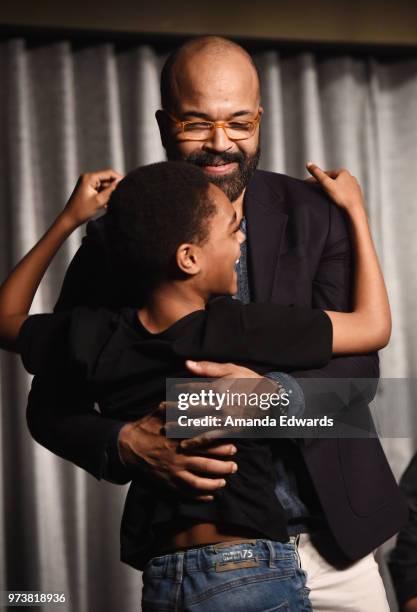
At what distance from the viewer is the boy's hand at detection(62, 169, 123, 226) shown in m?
1.66

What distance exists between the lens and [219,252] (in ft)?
4.13

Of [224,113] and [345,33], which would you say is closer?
[224,113]

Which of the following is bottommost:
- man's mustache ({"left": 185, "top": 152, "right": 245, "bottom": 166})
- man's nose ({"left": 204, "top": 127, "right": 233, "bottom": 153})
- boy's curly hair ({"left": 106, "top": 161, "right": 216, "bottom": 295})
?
boy's curly hair ({"left": 106, "top": 161, "right": 216, "bottom": 295})

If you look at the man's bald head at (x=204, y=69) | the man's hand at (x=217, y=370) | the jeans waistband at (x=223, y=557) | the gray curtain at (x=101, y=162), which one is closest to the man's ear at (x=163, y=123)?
the man's bald head at (x=204, y=69)

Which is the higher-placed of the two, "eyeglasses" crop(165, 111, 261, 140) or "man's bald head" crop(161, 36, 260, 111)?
"man's bald head" crop(161, 36, 260, 111)

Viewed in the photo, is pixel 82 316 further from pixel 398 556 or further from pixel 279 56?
pixel 279 56

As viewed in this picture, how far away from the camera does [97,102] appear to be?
Answer: 10.2ft

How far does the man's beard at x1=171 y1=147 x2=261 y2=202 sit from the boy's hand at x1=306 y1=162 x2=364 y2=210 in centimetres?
11

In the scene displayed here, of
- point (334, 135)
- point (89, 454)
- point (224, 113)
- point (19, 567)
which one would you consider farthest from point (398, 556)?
point (334, 135)

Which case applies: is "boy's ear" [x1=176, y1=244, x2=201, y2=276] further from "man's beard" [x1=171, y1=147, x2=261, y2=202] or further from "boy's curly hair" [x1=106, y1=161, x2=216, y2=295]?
"man's beard" [x1=171, y1=147, x2=261, y2=202]

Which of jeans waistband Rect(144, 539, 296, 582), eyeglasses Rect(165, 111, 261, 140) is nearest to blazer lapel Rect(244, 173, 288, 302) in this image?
eyeglasses Rect(165, 111, 261, 140)

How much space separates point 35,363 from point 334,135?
2203mm

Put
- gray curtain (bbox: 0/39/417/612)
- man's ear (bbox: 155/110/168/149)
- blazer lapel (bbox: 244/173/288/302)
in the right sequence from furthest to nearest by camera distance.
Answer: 1. gray curtain (bbox: 0/39/417/612)
2. man's ear (bbox: 155/110/168/149)
3. blazer lapel (bbox: 244/173/288/302)

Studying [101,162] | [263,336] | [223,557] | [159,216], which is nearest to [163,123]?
[159,216]
